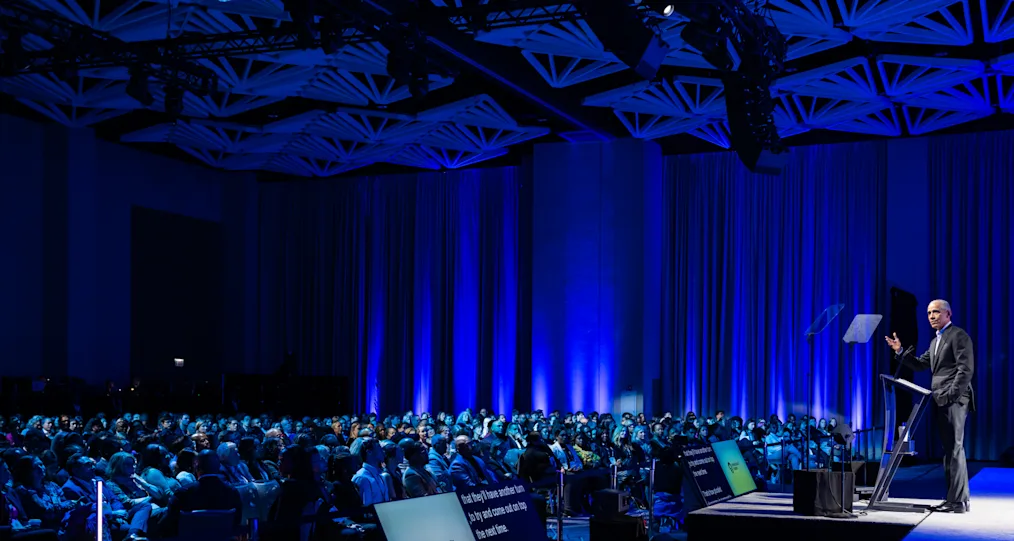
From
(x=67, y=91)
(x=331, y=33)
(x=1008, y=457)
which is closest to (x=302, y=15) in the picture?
(x=331, y=33)

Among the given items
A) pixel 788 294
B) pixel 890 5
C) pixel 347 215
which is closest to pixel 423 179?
pixel 347 215

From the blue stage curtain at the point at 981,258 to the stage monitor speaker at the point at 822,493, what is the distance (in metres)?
16.7

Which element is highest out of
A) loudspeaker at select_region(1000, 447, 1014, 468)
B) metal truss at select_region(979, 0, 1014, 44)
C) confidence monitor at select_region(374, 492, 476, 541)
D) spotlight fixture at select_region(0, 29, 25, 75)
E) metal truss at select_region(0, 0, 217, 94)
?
metal truss at select_region(979, 0, 1014, 44)

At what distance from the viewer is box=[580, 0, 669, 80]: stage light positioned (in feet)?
34.8

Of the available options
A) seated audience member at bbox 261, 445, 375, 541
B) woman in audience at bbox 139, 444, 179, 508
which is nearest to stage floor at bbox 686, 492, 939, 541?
seated audience member at bbox 261, 445, 375, 541

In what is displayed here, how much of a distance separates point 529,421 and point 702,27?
10.1 meters

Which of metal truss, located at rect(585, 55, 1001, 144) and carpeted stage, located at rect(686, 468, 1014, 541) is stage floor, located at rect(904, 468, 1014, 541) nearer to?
carpeted stage, located at rect(686, 468, 1014, 541)

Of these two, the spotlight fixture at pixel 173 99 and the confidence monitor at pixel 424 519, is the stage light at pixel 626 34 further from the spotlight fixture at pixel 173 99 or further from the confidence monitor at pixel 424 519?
the spotlight fixture at pixel 173 99

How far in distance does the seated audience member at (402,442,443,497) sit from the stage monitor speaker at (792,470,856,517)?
3.52 metres

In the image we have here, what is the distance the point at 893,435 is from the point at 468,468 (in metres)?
4.70

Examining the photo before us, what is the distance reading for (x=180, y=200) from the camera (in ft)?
96.1

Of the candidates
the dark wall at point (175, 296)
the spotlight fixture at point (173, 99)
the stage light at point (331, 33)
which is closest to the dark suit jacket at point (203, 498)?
the stage light at point (331, 33)

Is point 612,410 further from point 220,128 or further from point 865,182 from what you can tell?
point 220,128

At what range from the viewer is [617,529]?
26.8ft
